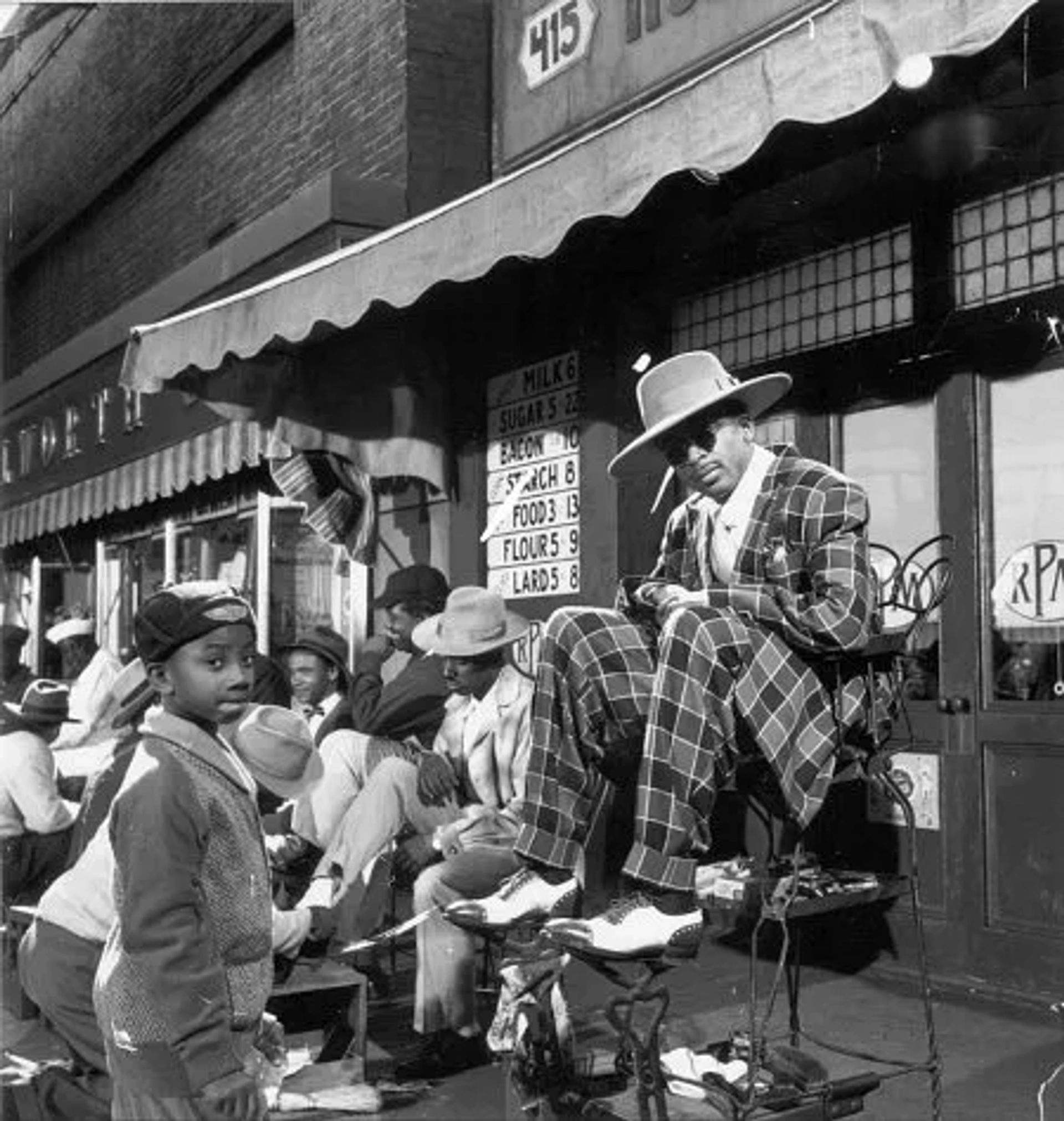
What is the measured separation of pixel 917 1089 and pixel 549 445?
383 centimetres

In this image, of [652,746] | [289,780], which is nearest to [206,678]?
[652,746]

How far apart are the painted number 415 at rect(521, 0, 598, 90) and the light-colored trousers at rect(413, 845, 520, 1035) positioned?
426cm

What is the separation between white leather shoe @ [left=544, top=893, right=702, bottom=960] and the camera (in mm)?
3238

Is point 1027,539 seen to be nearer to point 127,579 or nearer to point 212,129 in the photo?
point 212,129

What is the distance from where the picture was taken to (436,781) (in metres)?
5.04

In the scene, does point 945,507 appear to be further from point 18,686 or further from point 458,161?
point 18,686

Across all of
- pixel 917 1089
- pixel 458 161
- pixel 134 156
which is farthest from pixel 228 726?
pixel 134 156

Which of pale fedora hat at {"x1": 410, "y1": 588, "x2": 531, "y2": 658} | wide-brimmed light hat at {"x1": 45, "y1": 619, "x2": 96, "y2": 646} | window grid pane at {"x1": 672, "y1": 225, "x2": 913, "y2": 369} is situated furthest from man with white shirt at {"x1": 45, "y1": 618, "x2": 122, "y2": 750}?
window grid pane at {"x1": 672, "y1": 225, "x2": 913, "y2": 369}

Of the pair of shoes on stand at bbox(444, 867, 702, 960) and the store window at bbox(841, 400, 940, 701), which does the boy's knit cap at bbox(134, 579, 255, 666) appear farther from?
the store window at bbox(841, 400, 940, 701)

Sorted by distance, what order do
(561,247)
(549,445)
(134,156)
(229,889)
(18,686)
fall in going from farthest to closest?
(134,156) < (18,686) < (549,445) < (561,247) < (229,889)

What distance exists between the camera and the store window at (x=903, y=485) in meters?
5.14

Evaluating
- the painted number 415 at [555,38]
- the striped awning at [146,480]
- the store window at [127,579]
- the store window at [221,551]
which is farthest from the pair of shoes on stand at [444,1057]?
the store window at [127,579]

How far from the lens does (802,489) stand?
376cm

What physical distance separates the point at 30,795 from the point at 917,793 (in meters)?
3.42
